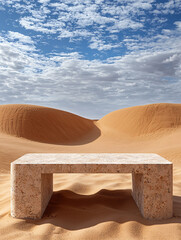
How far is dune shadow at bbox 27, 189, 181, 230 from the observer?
3232 mm

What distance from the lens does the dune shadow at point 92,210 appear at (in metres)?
3.23

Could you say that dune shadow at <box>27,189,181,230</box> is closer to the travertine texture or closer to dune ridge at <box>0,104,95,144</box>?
the travertine texture

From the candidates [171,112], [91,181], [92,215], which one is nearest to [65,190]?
[91,181]

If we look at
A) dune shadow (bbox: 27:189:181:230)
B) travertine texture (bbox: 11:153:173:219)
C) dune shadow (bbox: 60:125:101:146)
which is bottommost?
dune shadow (bbox: 60:125:101:146)

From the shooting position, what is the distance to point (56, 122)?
80.2ft

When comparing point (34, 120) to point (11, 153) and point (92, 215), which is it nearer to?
point (11, 153)

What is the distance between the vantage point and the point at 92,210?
142 inches

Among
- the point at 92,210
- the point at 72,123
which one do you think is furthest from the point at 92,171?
the point at 72,123

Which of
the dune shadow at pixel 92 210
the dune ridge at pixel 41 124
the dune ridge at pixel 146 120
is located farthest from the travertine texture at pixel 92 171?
the dune ridge at pixel 146 120

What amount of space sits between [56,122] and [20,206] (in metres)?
21.3

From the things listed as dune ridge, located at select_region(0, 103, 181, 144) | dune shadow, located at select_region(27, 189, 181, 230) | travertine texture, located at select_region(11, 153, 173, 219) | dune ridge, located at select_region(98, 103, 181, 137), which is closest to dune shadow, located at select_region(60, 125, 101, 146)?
dune ridge, located at select_region(0, 103, 181, 144)

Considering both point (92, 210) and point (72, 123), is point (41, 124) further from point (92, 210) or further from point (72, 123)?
point (92, 210)

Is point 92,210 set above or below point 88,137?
above

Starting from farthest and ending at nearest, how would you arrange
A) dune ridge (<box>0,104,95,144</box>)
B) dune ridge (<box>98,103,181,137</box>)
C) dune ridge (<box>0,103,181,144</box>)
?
dune ridge (<box>98,103,181,137</box>), dune ridge (<box>0,103,181,144</box>), dune ridge (<box>0,104,95,144</box>)
